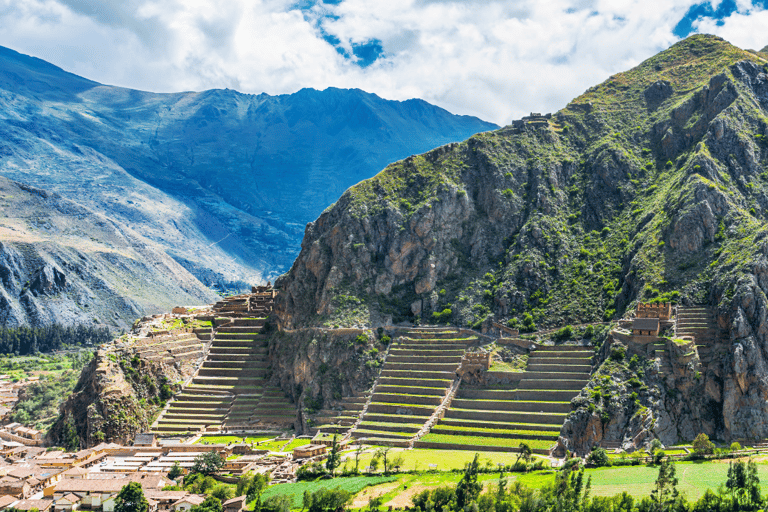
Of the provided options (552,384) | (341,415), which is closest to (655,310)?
(552,384)

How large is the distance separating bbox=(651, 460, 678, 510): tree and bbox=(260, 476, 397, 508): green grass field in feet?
96.6

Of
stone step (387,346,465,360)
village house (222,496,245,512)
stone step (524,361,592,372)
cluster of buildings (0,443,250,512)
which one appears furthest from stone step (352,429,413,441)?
village house (222,496,245,512)

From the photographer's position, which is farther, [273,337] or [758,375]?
[273,337]

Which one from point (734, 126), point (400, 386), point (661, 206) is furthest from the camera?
point (734, 126)

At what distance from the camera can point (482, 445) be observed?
9956 cm

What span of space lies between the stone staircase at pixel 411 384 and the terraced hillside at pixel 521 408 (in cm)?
328

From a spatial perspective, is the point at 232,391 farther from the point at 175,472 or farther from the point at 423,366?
the point at 423,366

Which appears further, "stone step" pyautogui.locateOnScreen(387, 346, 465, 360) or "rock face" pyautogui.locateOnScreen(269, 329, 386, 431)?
"rock face" pyautogui.locateOnScreen(269, 329, 386, 431)

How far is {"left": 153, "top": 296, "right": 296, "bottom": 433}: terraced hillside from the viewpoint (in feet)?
411

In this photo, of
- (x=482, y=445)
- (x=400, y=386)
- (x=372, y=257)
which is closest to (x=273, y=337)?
(x=372, y=257)

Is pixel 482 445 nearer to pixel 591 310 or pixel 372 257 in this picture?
pixel 591 310

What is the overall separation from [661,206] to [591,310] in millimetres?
22731

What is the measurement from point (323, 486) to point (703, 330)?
52.1m

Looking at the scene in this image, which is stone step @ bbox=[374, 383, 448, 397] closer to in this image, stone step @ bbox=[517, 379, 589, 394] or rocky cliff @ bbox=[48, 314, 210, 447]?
stone step @ bbox=[517, 379, 589, 394]
